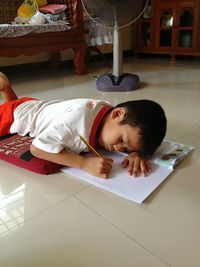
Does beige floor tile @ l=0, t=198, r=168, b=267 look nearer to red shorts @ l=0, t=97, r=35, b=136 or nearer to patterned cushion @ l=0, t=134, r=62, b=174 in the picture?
patterned cushion @ l=0, t=134, r=62, b=174

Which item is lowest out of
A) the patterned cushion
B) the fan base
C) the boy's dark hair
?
the patterned cushion

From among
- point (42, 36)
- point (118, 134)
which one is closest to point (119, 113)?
point (118, 134)

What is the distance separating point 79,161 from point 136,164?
0.51ft

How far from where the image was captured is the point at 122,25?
1.65m

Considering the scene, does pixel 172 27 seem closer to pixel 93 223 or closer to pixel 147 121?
pixel 147 121

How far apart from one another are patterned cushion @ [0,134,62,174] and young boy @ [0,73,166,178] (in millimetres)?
31

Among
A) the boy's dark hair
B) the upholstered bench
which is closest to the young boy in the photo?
the boy's dark hair

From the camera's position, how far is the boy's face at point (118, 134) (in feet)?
2.26

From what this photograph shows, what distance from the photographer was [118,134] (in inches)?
28.6

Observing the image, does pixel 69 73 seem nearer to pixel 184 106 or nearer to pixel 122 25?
pixel 122 25

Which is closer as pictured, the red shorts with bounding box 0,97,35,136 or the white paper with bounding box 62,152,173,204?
the white paper with bounding box 62,152,173,204

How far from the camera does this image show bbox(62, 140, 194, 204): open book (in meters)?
0.66

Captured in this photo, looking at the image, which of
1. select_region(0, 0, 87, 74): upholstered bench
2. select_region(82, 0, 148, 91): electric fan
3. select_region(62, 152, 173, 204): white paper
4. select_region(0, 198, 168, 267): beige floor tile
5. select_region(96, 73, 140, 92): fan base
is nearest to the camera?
select_region(0, 198, 168, 267): beige floor tile

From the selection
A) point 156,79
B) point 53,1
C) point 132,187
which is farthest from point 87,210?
point 53,1
